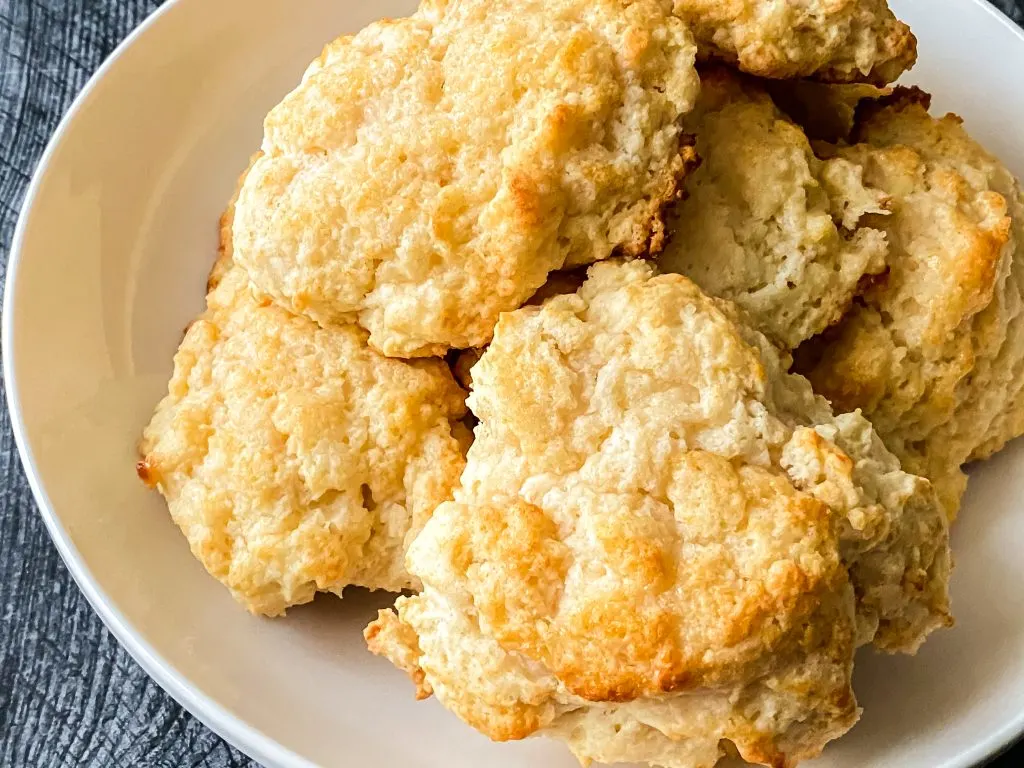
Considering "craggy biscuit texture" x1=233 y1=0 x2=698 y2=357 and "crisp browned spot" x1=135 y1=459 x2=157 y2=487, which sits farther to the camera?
"crisp browned spot" x1=135 y1=459 x2=157 y2=487

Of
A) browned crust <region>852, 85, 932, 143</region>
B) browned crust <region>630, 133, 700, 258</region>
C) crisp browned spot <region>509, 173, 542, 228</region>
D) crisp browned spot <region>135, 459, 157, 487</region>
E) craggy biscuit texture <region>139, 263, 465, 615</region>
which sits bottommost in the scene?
crisp browned spot <region>135, 459, 157, 487</region>

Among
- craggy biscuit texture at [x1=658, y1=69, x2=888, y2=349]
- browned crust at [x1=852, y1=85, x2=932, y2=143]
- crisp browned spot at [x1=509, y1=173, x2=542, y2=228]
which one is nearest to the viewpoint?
crisp browned spot at [x1=509, y1=173, x2=542, y2=228]

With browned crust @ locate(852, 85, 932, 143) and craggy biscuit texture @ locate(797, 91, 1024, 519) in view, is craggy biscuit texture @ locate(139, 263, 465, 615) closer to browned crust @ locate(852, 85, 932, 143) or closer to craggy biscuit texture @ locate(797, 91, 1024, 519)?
craggy biscuit texture @ locate(797, 91, 1024, 519)

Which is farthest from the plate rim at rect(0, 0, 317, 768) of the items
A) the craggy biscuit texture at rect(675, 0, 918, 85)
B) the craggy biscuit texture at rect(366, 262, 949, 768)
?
the craggy biscuit texture at rect(675, 0, 918, 85)

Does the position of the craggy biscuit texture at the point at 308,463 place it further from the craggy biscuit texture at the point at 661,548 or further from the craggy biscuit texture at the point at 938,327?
the craggy biscuit texture at the point at 938,327

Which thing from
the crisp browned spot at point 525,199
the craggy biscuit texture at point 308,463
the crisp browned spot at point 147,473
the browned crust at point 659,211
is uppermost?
the browned crust at point 659,211

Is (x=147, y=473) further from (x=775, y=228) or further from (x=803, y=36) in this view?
(x=803, y=36)

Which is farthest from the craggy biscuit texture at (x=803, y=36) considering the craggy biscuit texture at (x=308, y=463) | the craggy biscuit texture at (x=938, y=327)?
the craggy biscuit texture at (x=308, y=463)

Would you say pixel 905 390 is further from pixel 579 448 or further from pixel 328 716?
pixel 328 716
